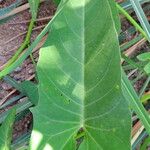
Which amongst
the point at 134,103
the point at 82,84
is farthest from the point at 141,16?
the point at 82,84

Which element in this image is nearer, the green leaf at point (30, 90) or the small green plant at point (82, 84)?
the small green plant at point (82, 84)

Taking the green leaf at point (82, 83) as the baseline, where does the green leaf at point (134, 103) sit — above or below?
below

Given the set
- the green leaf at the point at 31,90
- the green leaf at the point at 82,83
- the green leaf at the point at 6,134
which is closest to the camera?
the green leaf at the point at 82,83

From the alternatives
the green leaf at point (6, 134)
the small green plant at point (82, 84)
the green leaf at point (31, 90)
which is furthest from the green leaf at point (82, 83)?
the green leaf at point (31, 90)

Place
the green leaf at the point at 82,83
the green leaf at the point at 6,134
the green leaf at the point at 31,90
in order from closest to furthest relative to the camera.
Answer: the green leaf at the point at 82,83, the green leaf at the point at 6,134, the green leaf at the point at 31,90

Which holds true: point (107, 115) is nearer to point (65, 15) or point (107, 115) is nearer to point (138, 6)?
point (65, 15)

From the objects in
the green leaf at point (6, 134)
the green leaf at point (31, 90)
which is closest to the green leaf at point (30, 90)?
the green leaf at point (31, 90)

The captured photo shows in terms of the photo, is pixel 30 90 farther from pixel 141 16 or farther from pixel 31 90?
pixel 141 16

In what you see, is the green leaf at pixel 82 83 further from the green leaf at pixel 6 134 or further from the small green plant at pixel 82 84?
the green leaf at pixel 6 134

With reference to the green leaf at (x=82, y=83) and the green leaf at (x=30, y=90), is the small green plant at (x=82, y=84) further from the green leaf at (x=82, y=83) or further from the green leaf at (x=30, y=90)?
the green leaf at (x=30, y=90)
